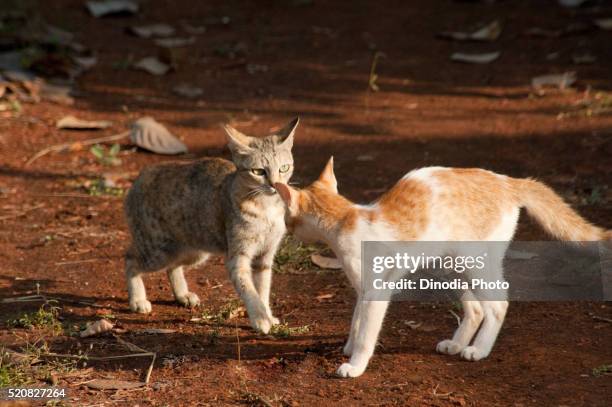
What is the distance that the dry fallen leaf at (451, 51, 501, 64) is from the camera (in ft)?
39.9

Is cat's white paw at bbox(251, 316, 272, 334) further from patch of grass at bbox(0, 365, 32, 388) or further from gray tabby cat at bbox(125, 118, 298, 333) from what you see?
patch of grass at bbox(0, 365, 32, 388)

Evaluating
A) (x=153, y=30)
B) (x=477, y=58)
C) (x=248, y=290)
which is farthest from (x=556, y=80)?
(x=248, y=290)

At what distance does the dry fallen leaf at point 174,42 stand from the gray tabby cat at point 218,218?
7.70m

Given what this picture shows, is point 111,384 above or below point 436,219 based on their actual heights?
below

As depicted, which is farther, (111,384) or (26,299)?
(26,299)

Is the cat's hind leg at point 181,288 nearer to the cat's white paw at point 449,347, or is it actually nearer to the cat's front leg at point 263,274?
the cat's front leg at point 263,274

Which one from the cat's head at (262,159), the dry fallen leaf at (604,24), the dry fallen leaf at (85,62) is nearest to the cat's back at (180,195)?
the cat's head at (262,159)

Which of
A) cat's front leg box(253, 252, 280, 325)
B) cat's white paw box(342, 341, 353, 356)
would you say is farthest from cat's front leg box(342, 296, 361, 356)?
cat's front leg box(253, 252, 280, 325)

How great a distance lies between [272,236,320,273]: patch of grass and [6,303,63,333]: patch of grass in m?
1.78

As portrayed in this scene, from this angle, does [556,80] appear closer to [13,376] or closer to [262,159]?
[262,159]

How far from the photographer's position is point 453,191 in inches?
193

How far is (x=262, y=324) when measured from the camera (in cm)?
534

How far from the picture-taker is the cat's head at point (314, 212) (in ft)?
15.9

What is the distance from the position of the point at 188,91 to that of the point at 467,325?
7.48 metres
